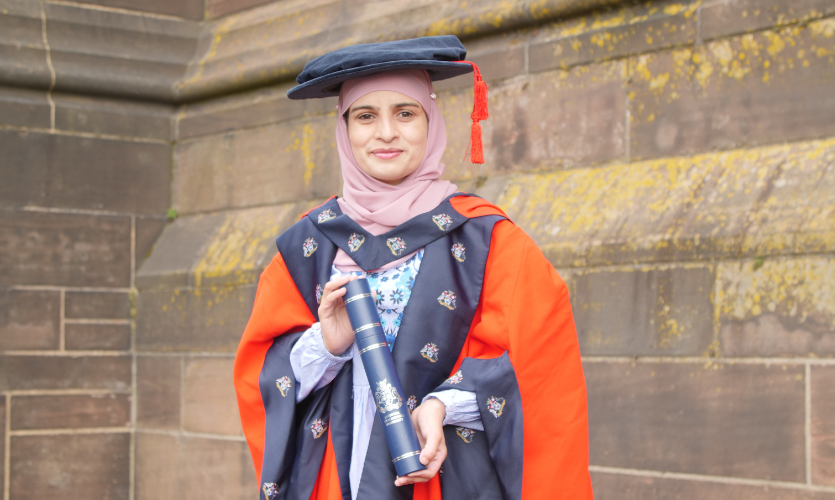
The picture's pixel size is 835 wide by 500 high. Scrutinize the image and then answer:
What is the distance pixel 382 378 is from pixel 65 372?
374 cm

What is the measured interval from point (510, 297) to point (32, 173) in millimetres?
3904

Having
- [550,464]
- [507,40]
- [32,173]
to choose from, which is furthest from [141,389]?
[550,464]

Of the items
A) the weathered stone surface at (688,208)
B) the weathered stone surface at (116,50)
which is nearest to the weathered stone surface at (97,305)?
the weathered stone surface at (116,50)

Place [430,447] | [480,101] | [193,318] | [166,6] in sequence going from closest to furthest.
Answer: [430,447] → [480,101] → [193,318] → [166,6]

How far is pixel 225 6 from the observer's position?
218 inches

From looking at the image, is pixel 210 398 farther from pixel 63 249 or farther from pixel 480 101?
pixel 480 101

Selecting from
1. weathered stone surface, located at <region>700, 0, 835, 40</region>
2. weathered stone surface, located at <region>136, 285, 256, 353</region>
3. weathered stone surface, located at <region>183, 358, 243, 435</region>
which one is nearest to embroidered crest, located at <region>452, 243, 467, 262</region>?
weathered stone surface, located at <region>700, 0, 835, 40</region>

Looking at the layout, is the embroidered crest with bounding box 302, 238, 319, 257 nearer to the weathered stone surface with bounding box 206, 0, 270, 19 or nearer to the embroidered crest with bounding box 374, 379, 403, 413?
the embroidered crest with bounding box 374, 379, 403, 413

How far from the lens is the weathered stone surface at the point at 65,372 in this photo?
5016 mm

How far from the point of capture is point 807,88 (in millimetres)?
3211

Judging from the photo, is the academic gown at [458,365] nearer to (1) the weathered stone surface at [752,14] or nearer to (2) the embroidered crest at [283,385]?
(2) the embroidered crest at [283,385]

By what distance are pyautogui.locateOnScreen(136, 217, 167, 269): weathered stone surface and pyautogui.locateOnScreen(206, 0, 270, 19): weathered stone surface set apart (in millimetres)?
1332

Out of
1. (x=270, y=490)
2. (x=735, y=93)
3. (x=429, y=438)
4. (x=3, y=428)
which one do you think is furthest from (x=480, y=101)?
(x=3, y=428)

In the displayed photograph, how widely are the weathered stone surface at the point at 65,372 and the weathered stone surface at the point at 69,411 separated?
65 mm
